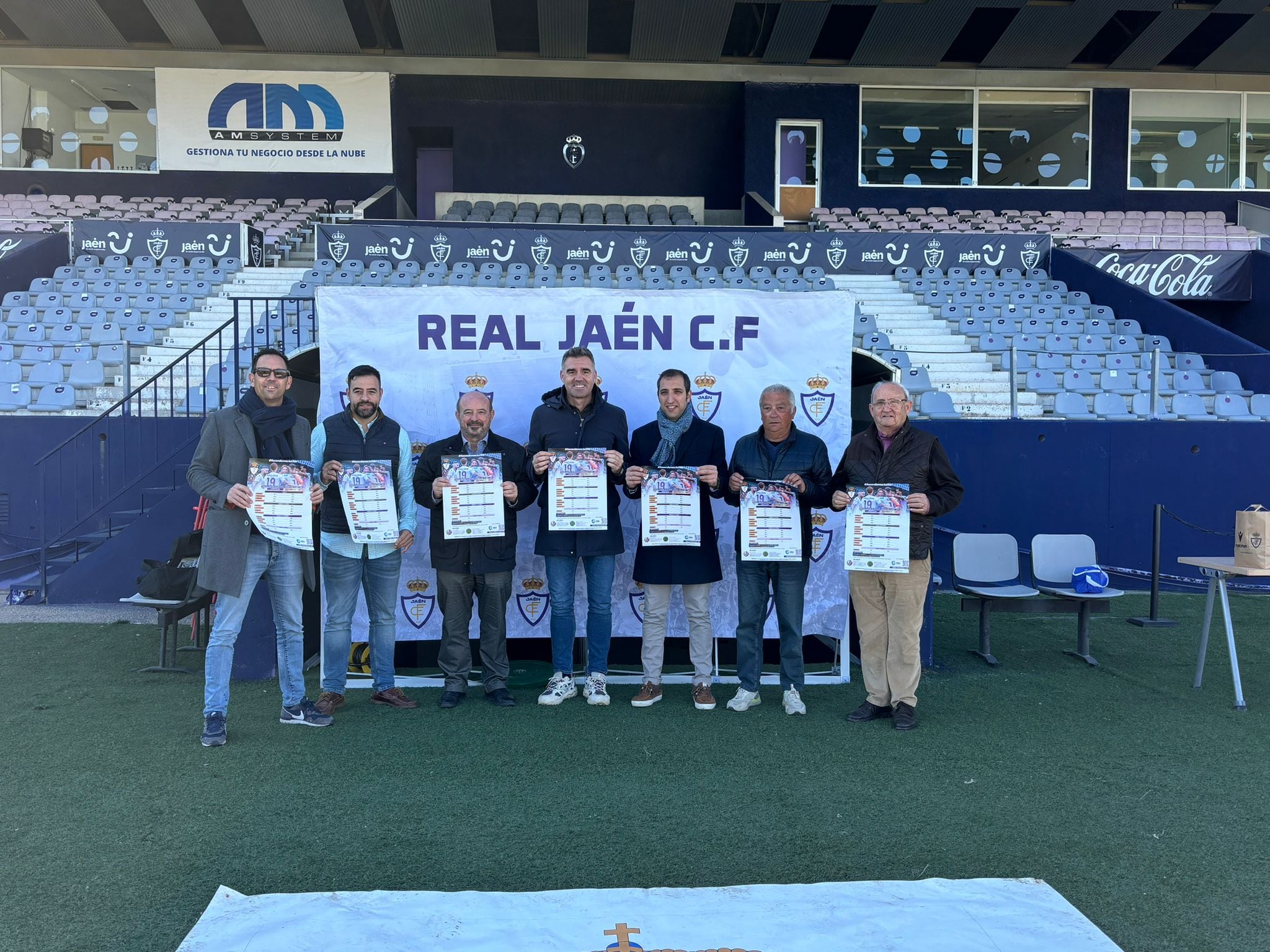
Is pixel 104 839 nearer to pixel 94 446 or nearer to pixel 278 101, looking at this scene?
pixel 94 446

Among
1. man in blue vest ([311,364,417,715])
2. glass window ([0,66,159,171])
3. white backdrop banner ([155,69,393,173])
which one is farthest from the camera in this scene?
glass window ([0,66,159,171])

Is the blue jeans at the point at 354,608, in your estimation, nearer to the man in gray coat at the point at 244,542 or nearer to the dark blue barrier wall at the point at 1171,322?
the man in gray coat at the point at 244,542

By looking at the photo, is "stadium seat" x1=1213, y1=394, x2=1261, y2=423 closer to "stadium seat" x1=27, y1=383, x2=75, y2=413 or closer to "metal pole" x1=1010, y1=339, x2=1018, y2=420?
"metal pole" x1=1010, y1=339, x2=1018, y2=420

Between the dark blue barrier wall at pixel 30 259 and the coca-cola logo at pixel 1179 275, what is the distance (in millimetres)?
18715

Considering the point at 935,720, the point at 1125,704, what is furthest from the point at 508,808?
the point at 1125,704

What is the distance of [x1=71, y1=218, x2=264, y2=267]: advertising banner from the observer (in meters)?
16.1

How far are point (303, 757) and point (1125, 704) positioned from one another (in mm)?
4801

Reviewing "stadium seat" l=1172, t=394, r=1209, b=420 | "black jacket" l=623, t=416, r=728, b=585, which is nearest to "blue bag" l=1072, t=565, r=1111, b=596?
"black jacket" l=623, t=416, r=728, b=585

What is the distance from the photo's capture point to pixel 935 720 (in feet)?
18.3

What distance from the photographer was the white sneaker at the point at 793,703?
18.5ft

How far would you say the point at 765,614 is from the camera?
5820 mm

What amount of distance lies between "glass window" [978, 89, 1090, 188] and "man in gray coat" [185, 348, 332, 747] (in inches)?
802

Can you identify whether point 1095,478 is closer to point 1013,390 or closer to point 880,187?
point 1013,390

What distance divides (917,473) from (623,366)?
2.10 m
